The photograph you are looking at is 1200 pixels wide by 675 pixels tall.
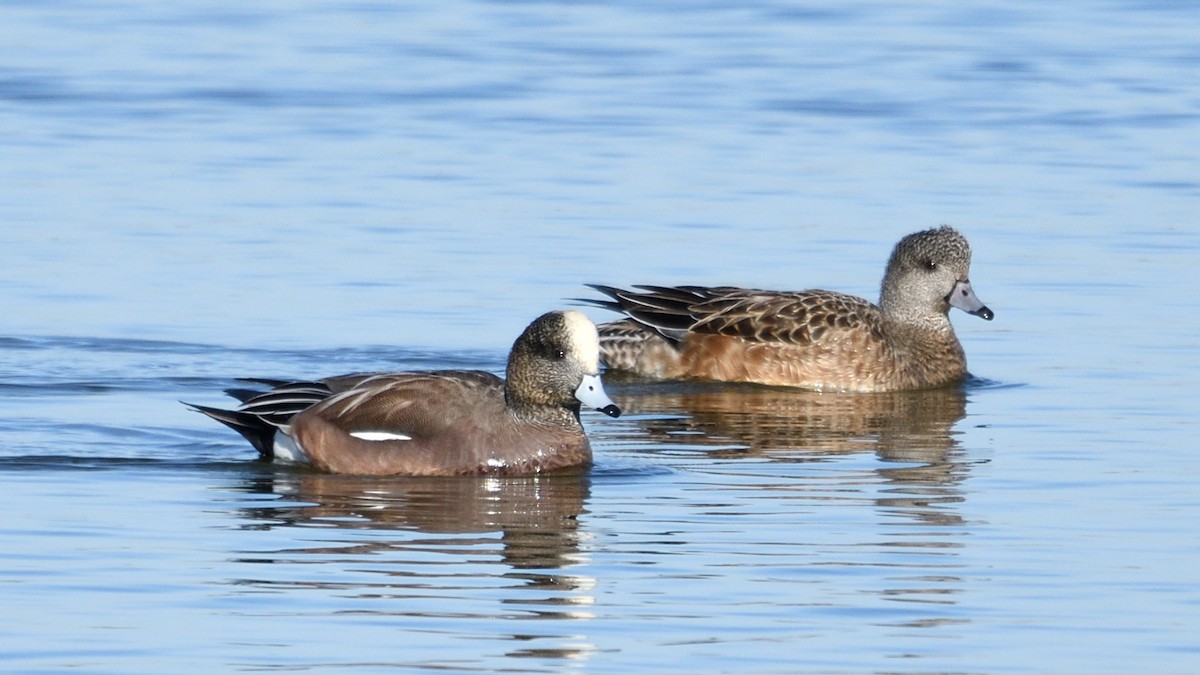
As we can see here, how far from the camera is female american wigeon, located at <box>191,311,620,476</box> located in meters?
10.7

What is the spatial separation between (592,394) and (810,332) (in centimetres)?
349

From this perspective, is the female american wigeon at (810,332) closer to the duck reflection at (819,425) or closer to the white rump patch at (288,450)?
the duck reflection at (819,425)

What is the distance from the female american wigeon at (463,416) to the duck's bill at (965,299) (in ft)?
13.4

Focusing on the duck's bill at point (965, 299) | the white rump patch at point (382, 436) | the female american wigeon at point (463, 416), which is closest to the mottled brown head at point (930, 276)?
the duck's bill at point (965, 299)

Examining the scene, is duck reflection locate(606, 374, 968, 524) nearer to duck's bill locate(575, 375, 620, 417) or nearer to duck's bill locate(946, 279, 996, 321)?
duck's bill locate(946, 279, 996, 321)

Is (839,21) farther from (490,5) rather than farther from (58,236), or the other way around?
(58,236)

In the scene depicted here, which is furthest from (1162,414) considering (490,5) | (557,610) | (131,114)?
(490,5)

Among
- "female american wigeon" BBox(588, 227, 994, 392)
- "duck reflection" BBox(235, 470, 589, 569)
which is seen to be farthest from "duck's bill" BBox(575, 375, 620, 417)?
"female american wigeon" BBox(588, 227, 994, 392)

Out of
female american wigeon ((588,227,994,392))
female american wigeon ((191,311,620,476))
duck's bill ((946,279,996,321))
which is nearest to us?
female american wigeon ((191,311,620,476))

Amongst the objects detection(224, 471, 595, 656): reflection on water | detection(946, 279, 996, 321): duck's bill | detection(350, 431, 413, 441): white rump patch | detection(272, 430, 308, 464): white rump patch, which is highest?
detection(946, 279, 996, 321): duck's bill

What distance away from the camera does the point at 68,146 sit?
2039 centimetres

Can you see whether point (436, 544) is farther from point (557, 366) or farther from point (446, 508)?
point (557, 366)

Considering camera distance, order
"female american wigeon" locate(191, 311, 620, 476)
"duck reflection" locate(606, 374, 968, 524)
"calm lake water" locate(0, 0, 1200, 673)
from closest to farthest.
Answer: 1. "calm lake water" locate(0, 0, 1200, 673)
2. "female american wigeon" locate(191, 311, 620, 476)
3. "duck reflection" locate(606, 374, 968, 524)

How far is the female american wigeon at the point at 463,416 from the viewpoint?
10703mm
